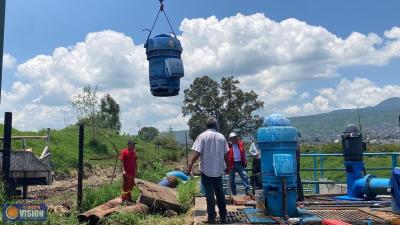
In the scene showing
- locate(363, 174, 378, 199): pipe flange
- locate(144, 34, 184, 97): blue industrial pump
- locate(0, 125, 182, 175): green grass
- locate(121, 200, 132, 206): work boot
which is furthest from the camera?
locate(0, 125, 182, 175): green grass

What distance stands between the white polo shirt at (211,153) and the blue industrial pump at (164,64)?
1055 millimetres

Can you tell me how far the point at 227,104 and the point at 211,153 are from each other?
35998 mm

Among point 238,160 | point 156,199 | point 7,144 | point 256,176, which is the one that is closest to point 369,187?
point 256,176

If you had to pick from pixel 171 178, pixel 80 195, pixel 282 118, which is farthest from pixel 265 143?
pixel 171 178

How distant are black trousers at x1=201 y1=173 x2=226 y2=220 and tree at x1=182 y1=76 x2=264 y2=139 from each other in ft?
114

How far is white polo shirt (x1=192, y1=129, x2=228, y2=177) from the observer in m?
7.38

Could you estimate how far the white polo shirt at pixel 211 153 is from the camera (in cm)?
738

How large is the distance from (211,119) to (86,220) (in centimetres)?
318

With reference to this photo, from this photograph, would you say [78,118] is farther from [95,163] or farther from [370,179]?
[370,179]

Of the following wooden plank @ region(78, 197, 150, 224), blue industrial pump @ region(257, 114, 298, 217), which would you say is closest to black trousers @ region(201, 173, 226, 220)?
blue industrial pump @ region(257, 114, 298, 217)

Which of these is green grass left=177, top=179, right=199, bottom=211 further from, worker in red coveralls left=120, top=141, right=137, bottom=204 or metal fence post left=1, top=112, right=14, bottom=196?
metal fence post left=1, top=112, right=14, bottom=196

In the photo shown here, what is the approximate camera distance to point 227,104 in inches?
1705

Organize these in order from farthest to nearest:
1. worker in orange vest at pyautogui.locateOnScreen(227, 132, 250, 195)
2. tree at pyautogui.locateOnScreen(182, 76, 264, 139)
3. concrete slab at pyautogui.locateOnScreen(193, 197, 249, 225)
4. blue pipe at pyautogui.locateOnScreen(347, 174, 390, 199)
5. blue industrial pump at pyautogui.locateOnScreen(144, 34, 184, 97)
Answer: tree at pyautogui.locateOnScreen(182, 76, 264, 139) → worker in orange vest at pyautogui.locateOnScreen(227, 132, 250, 195) → blue pipe at pyautogui.locateOnScreen(347, 174, 390, 199) → blue industrial pump at pyautogui.locateOnScreen(144, 34, 184, 97) → concrete slab at pyautogui.locateOnScreen(193, 197, 249, 225)

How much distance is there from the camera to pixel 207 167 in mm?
7379
